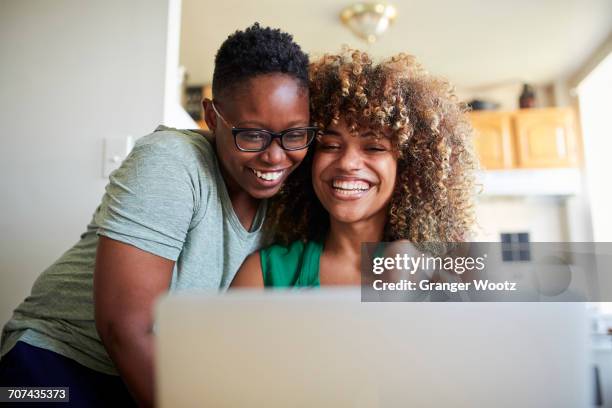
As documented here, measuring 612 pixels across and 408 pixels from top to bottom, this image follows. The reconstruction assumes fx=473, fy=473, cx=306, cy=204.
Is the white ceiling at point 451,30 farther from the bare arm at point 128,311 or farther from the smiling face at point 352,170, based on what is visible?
the bare arm at point 128,311

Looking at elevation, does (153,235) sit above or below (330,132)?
below

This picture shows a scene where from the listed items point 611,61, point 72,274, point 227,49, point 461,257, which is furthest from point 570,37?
point 72,274

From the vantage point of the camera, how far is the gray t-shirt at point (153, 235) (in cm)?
73

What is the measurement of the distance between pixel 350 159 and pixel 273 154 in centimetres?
19

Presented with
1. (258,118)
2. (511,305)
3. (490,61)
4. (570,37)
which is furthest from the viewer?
(490,61)

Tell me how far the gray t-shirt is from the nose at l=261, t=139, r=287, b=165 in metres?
0.11

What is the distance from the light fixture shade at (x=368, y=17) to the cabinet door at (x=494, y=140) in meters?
1.33

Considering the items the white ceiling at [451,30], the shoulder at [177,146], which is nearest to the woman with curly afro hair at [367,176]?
the shoulder at [177,146]

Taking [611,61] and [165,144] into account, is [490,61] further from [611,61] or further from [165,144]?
[165,144]

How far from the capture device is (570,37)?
3.22 m

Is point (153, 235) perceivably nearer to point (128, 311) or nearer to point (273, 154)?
point (128, 311)

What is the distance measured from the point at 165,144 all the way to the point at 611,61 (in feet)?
11.4

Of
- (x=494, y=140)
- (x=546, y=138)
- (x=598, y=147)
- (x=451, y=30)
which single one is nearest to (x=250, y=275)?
(x=451, y=30)

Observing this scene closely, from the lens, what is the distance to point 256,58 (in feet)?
2.77
